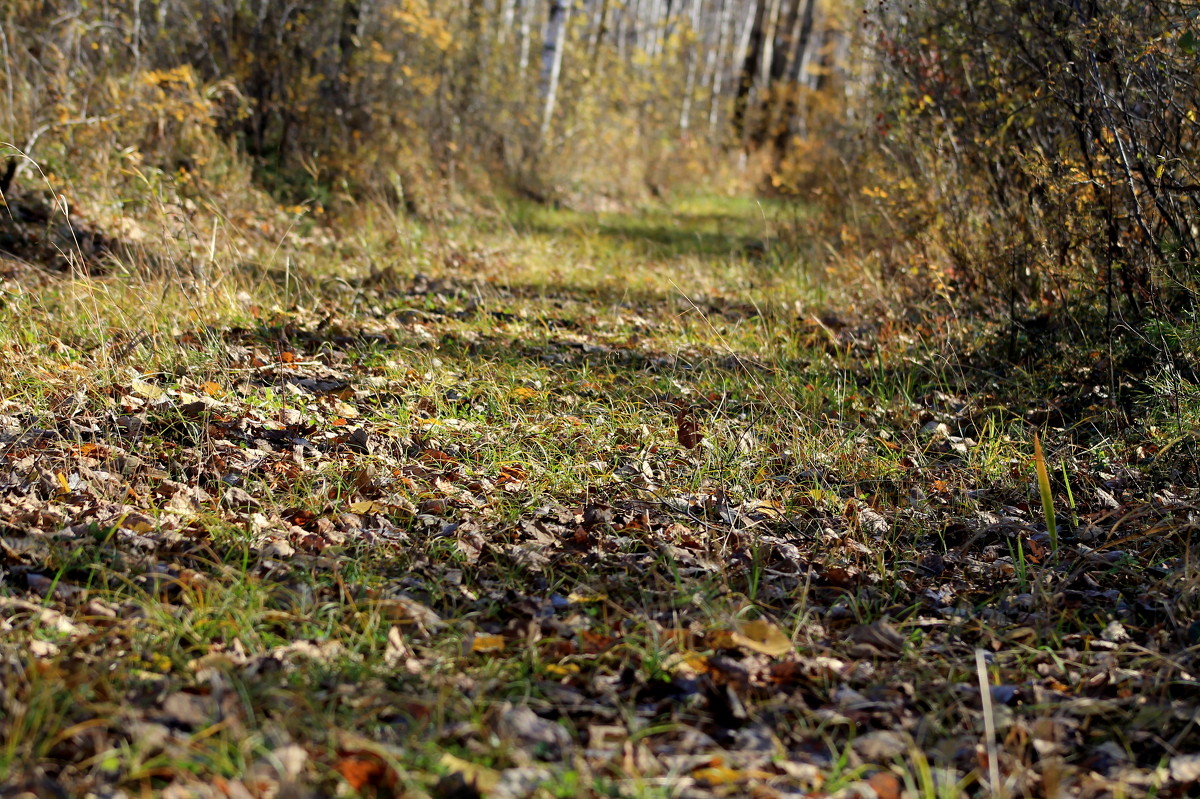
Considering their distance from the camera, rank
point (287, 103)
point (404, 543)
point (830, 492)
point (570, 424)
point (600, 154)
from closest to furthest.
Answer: point (404, 543)
point (830, 492)
point (570, 424)
point (287, 103)
point (600, 154)

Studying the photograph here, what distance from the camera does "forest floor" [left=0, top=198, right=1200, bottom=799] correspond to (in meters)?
2.06

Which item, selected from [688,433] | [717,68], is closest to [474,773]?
[688,433]

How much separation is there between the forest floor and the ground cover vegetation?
0.6 inches

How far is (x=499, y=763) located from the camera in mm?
2021

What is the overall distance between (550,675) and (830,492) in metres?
1.64

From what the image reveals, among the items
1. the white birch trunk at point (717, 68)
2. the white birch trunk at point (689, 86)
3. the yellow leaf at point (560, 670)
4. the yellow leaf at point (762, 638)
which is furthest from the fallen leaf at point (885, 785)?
the white birch trunk at point (717, 68)

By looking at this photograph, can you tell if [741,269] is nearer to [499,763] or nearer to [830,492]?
[830,492]

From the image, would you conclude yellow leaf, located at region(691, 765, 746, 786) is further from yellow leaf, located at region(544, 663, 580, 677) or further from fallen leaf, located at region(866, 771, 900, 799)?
yellow leaf, located at region(544, 663, 580, 677)

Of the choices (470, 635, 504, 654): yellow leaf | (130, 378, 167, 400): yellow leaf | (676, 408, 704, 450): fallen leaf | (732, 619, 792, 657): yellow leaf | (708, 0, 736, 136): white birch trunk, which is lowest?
(470, 635, 504, 654): yellow leaf

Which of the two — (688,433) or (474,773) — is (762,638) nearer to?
(474,773)

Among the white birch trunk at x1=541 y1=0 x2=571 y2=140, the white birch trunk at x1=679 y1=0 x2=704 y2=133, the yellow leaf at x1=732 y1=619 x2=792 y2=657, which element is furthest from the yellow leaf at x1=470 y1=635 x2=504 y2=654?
the white birch trunk at x1=679 y1=0 x2=704 y2=133

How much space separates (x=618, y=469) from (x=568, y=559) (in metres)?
0.79

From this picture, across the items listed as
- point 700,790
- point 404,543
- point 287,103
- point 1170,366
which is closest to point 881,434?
point 1170,366

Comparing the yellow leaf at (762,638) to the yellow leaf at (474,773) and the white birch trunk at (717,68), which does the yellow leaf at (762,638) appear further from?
the white birch trunk at (717,68)
